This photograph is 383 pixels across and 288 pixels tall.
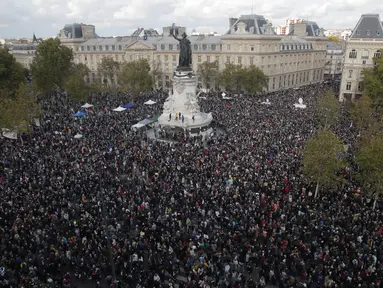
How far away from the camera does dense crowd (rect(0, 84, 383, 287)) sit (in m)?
16.9

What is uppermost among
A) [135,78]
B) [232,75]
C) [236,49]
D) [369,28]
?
[369,28]

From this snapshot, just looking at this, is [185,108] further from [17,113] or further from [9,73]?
[9,73]

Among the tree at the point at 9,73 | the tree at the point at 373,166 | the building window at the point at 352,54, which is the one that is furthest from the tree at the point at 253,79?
the tree at the point at 373,166

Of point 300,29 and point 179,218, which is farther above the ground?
point 300,29

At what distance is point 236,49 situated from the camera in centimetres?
7350

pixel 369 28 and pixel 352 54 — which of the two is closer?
pixel 369 28

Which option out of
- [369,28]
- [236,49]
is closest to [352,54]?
[369,28]

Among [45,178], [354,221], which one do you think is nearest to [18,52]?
[45,178]

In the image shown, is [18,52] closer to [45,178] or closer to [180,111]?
[180,111]

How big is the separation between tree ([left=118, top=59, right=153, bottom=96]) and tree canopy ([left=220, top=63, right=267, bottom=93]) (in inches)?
638

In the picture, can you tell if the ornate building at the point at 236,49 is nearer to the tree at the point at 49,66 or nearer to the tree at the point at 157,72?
the tree at the point at 157,72

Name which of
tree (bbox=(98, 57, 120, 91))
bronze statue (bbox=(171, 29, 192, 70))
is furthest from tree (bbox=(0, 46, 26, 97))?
bronze statue (bbox=(171, 29, 192, 70))

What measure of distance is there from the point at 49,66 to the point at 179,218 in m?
54.8

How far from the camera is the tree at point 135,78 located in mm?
64812
